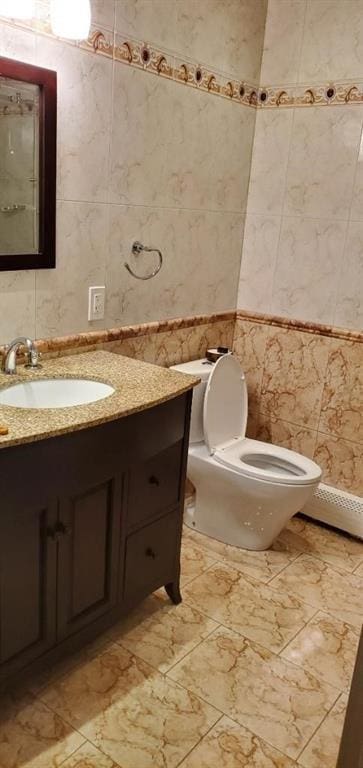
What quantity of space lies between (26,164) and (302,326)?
1.44m

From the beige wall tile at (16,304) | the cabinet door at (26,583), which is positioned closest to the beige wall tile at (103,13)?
the beige wall tile at (16,304)

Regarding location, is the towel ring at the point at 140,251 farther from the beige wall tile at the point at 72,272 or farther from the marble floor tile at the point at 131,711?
the marble floor tile at the point at 131,711

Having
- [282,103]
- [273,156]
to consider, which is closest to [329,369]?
[273,156]

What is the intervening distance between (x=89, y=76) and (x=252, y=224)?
112 cm

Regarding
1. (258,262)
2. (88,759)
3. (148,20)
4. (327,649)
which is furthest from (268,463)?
(148,20)

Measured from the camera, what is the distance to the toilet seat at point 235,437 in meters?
2.36

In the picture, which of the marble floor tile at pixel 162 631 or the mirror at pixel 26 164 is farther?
the marble floor tile at pixel 162 631

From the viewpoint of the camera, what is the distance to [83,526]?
157 cm

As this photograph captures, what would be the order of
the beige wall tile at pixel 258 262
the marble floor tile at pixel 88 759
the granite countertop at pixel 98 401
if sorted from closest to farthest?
the granite countertop at pixel 98 401
the marble floor tile at pixel 88 759
the beige wall tile at pixel 258 262

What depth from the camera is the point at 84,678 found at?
1.73m

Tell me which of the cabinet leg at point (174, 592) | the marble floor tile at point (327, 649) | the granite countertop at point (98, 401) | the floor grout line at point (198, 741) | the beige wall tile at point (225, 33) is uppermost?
the beige wall tile at point (225, 33)

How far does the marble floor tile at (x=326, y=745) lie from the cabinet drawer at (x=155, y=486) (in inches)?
30.1

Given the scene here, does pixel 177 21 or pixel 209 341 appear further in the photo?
pixel 209 341

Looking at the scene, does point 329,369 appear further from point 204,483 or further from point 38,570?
point 38,570
